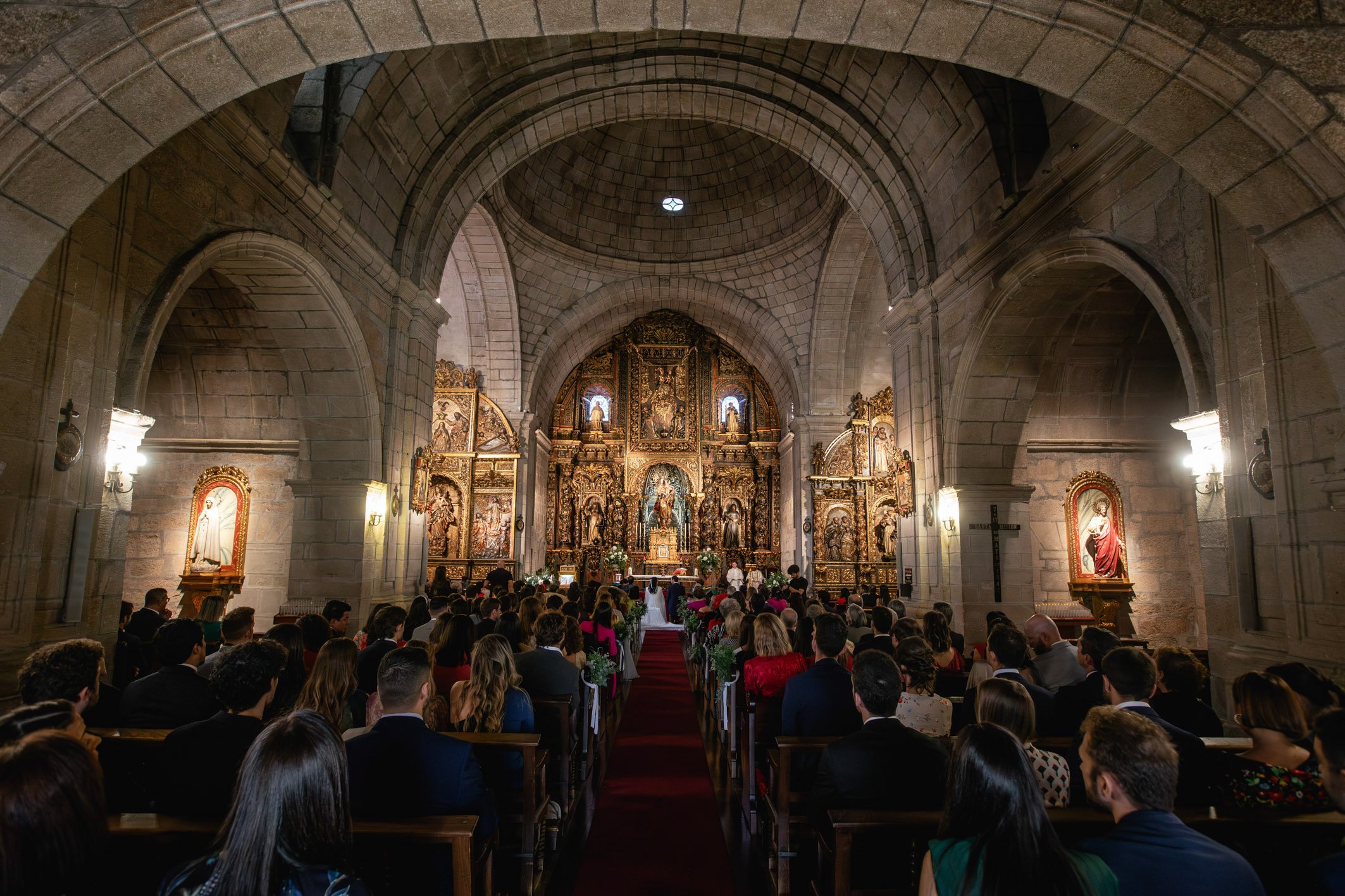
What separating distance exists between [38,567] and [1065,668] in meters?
6.78

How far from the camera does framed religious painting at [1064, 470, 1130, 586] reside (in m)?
11.0

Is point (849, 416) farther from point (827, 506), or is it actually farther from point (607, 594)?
point (607, 594)

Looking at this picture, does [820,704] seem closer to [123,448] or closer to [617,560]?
[123,448]

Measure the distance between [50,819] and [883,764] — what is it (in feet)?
8.48

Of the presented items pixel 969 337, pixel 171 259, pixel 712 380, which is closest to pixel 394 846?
pixel 171 259

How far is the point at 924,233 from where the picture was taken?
34.8 ft

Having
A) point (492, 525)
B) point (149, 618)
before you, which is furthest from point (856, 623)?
point (492, 525)

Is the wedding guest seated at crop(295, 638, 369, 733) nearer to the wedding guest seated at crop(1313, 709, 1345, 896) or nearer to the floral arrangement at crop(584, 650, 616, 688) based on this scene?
the floral arrangement at crop(584, 650, 616, 688)

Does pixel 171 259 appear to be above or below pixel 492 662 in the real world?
above

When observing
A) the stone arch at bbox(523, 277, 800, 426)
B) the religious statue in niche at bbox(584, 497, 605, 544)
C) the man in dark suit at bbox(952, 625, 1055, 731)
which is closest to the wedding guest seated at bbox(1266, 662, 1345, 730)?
the man in dark suit at bbox(952, 625, 1055, 731)

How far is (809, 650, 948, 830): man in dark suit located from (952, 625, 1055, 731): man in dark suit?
1078mm

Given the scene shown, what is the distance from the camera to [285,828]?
1678 millimetres

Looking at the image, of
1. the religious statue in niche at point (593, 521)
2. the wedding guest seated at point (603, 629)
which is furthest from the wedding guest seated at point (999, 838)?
the religious statue in niche at point (593, 521)

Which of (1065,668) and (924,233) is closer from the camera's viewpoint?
(1065,668)
